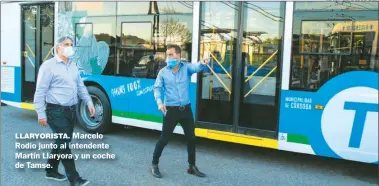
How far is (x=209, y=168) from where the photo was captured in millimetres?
5359

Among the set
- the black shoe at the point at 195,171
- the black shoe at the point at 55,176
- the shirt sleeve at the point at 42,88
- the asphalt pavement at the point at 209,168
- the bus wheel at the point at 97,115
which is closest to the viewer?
the shirt sleeve at the point at 42,88

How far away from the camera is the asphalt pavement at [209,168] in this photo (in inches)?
191

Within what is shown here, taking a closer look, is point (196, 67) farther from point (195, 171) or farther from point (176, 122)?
point (195, 171)

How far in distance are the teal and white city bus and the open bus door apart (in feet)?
0.10

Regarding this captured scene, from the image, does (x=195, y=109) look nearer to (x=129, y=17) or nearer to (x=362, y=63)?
(x=129, y=17)

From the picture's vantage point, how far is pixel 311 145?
5074 mm

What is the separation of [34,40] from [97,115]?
81.1 inches

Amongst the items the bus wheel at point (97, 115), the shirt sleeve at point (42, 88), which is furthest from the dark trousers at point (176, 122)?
the bus wheel at point (97, 115)

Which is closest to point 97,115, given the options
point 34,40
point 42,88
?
point 34,40

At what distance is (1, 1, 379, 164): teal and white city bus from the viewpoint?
4.76 metres

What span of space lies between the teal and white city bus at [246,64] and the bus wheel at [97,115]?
19 mm

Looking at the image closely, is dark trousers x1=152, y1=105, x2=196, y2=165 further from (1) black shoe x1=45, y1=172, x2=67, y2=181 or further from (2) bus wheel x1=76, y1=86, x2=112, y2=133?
(2) bus wheel x1=76, y1=86, x2=112, y2=133

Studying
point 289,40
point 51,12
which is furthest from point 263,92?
point 51,12

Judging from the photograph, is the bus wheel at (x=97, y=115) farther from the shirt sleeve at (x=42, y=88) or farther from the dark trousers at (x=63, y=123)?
the shirt sleeve at (x=42, y=88)
